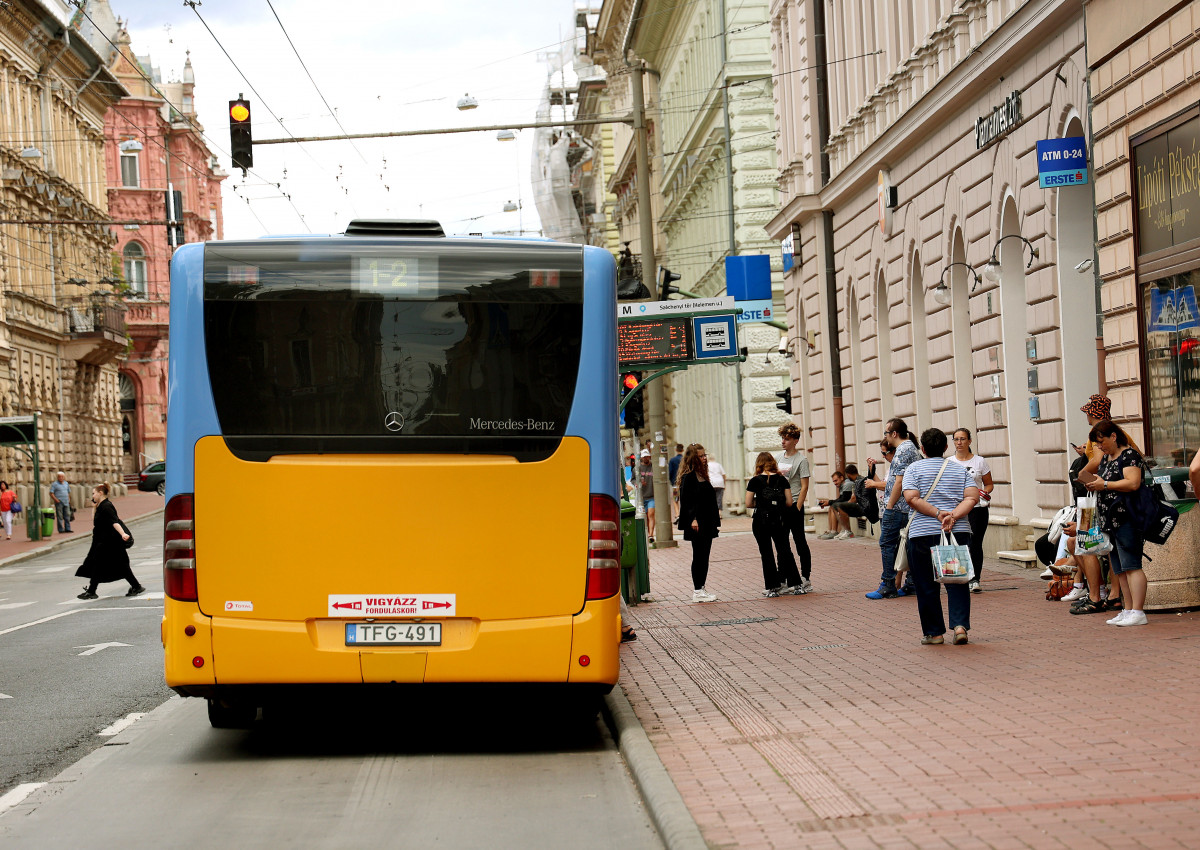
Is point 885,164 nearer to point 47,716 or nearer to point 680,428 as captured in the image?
point 47,716

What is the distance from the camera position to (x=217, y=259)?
940 centimetres

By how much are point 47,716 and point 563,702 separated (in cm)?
371

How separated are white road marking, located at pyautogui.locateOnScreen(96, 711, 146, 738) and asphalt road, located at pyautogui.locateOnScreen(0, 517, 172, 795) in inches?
2.1

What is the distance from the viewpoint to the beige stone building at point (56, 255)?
55.6 metres

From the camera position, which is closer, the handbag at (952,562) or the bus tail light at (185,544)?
the bus tail light at (185,544)

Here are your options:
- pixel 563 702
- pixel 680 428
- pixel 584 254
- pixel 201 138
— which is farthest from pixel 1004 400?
pixel 201 138

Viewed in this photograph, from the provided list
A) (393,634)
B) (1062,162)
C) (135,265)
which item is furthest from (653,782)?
(135,265)

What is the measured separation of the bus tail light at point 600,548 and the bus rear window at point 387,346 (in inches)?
18.8

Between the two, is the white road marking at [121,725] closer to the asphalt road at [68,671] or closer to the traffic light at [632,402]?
the asphalt road at [68,671]

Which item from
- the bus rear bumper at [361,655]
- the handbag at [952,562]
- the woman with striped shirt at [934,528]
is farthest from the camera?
the woman with striped shirt at [934,528]

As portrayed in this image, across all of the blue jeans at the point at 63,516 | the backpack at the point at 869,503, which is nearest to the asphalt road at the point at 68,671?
the backpack at the point at 869,503

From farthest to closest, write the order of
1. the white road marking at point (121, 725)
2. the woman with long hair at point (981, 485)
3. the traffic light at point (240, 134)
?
the traffic light at point (240, 134) → the woman with long hair at point (981, 485) → the white road marking at point (121, 725)

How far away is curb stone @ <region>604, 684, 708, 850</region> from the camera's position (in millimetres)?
6594

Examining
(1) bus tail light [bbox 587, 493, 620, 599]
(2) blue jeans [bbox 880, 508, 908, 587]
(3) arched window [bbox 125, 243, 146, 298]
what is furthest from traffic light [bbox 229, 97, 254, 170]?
(3) arched window [bbox 125, 243, 146, 298]
